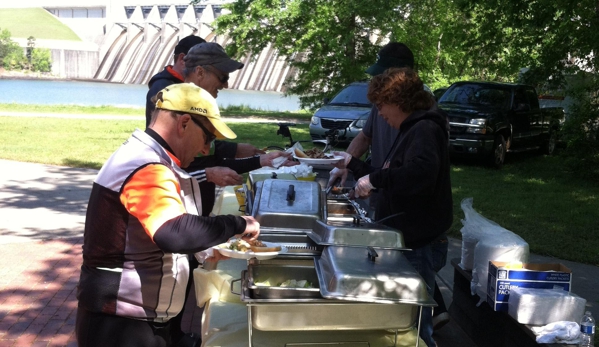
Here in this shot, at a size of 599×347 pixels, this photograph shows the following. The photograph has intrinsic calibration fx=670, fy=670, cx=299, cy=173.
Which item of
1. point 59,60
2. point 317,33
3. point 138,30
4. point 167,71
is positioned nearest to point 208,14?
point 138,30

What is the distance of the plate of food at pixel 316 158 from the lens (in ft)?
15.0

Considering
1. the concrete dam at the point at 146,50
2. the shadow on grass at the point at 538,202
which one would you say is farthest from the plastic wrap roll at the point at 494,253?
the concrete dam at the point at 146,50

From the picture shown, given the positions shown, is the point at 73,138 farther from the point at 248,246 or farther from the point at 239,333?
the point at 248,246

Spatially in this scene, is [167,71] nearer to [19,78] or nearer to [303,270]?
[303,270]

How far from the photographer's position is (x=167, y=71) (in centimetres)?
454

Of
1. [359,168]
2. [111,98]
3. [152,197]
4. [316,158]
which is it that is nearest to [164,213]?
[152,197]

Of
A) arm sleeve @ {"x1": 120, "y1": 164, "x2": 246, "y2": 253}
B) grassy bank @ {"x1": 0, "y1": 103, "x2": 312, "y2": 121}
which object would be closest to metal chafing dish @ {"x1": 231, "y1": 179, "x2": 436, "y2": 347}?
arm sleeve @ {"x1": 120, "y1": 164, "x2": 246, "y2": 253}

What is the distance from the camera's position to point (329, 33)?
2306 cm

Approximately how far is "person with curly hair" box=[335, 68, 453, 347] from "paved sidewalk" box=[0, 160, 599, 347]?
1510 millimetres

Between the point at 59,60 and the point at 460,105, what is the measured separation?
107008mm

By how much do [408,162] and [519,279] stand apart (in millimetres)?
1042

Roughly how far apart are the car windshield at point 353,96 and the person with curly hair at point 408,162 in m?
13.0

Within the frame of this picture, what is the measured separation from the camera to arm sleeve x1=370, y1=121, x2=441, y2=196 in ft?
10.9

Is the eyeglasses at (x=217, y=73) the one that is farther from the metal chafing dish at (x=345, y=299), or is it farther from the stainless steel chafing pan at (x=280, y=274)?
the metal chafing dish at (x=345, y=299)
